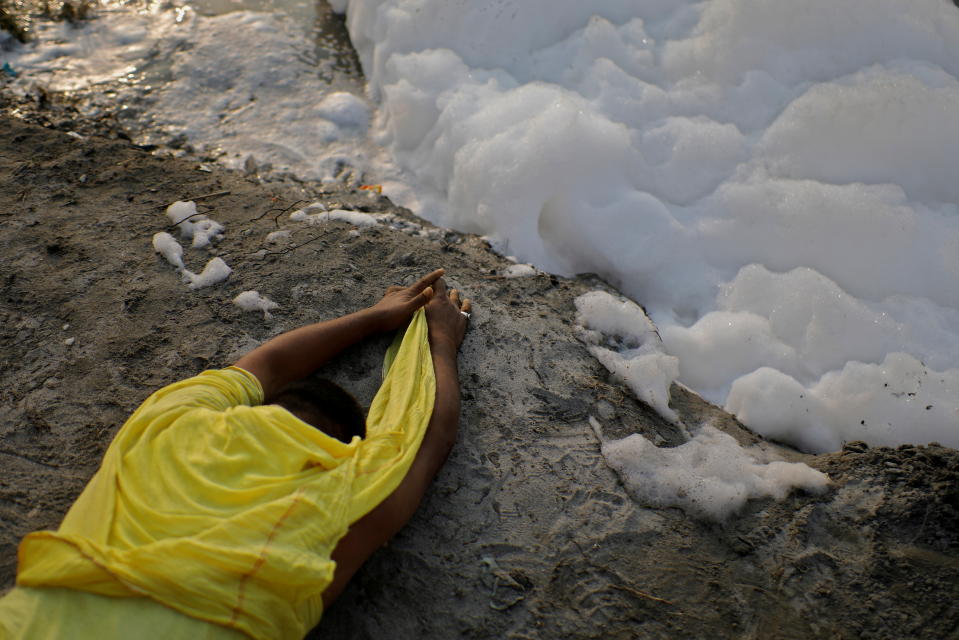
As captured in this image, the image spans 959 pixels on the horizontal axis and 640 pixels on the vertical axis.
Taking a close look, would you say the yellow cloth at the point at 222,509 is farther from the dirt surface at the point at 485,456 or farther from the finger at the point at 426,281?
the finger at the point at 426,281

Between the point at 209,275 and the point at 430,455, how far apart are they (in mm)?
1307

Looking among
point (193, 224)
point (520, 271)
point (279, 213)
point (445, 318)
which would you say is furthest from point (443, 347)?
point (193, 224)

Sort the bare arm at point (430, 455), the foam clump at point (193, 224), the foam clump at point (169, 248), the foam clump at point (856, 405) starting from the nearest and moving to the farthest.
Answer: the bare arm at point (430, 455), the foam clump at point (856, 405), the foam clump at point (169, 248), the foam clump at point (193, 224)

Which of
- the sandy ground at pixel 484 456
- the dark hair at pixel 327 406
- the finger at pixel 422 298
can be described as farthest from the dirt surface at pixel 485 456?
the dark hair at pixel 327 406

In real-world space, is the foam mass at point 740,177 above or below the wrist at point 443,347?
above

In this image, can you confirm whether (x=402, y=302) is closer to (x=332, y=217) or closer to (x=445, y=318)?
(x=445, y=318)

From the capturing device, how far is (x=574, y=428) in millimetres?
2371

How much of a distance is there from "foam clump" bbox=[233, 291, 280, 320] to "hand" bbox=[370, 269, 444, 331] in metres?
0.41

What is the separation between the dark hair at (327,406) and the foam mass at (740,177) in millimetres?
1040

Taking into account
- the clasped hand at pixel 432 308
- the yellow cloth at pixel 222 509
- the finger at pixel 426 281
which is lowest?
the clasped hand at pixel 432 308

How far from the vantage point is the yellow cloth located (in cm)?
150

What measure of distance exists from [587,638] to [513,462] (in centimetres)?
59

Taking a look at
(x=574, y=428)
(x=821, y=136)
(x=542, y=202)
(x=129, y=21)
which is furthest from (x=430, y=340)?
(x=129, y=21)

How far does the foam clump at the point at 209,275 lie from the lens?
2.77 meters
